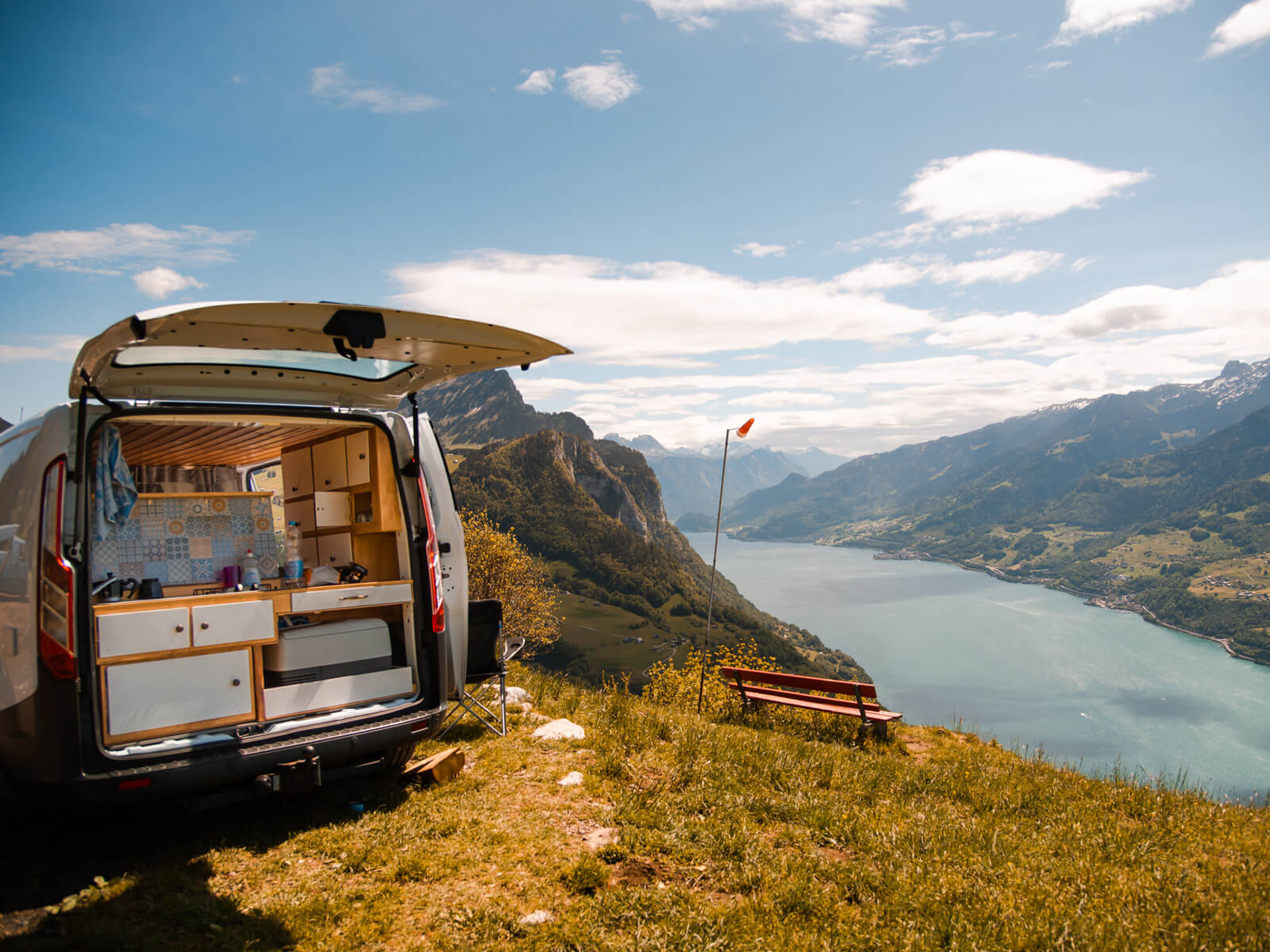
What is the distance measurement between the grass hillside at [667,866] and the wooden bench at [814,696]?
1916 millimetres

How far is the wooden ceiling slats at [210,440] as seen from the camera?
5773mm

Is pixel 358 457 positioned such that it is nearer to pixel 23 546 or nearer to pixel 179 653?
pixel 179 653

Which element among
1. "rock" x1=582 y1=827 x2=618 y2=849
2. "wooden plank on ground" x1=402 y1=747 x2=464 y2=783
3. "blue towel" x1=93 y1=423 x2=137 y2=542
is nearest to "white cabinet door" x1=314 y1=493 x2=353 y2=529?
"blue towel" x1=93 y1=423 x2=137 y2=542

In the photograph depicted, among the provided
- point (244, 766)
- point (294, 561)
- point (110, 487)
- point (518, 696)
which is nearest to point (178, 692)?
point (244, 766)

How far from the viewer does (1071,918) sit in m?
3.11

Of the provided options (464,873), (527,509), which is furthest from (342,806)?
(527,509)

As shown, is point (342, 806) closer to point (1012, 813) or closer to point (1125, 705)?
point (1012, 813)

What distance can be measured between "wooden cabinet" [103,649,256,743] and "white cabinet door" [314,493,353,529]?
77.7 inches

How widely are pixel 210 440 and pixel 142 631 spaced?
10.6 ft

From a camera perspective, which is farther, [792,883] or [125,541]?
[125,541]

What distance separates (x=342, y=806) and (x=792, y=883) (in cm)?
307

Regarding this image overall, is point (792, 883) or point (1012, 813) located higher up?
point (792, 883)

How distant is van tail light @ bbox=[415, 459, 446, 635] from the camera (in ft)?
16.0

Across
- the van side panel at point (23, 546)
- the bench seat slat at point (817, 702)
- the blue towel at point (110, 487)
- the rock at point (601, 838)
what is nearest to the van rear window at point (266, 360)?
the van side panel at point (23, 546)
